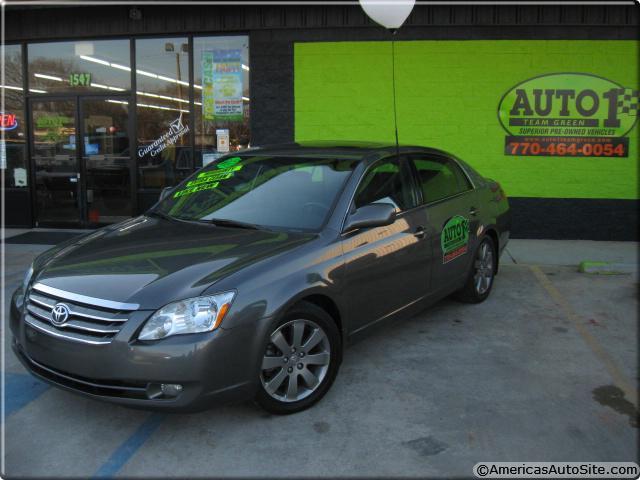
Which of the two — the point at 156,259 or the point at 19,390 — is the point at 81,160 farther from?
the point at 156,259

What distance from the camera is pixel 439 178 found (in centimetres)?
521

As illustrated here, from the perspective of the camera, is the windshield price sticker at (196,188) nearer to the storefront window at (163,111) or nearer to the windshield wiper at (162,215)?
the windshield wiper at (162,215)

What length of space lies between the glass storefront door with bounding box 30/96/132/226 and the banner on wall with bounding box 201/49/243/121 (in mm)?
1496

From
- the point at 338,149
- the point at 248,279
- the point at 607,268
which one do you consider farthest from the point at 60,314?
the point at 607,268

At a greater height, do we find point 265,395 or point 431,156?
point 431,156

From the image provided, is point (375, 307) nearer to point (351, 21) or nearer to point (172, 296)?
point (172, 296)

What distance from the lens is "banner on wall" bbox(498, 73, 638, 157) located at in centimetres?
880

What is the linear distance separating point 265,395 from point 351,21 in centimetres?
715

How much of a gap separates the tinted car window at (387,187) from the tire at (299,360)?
999mm

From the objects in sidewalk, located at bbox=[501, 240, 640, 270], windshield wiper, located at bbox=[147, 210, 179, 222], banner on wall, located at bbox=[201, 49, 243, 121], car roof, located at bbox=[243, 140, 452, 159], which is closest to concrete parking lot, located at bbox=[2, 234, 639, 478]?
windshield wiper, located at bbox=[147, 210, 179, 222]

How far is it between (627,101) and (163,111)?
24.0ft

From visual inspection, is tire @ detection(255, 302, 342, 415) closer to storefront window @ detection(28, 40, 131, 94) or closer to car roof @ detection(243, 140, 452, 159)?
car roof @ detection(243, 140, 452, 159)

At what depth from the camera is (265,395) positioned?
3.30 meters

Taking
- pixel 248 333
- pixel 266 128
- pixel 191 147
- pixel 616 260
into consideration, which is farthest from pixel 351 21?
pixel 248 333
